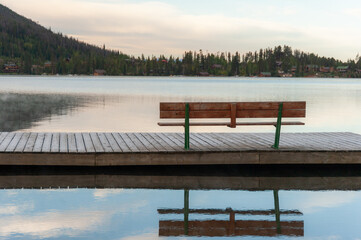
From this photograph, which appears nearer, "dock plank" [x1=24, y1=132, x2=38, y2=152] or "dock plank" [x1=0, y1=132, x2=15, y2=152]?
"dock plank" [x1=24, y1=132, x2=38, y2=152]

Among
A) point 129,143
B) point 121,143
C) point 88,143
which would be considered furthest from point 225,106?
point 88,143

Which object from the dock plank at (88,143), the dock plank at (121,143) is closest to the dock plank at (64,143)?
the dock plank at (88,143)

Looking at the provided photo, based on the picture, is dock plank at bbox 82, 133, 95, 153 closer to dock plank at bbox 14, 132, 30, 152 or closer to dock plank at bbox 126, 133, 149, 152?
dock plank at bbox 126, 133, 149, 152

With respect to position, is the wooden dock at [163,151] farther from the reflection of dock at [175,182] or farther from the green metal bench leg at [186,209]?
the green metal bench leg at [186,209]

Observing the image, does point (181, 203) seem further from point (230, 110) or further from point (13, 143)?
point (13, 143)

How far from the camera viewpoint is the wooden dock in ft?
37.7

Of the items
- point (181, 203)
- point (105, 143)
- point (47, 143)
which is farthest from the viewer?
point (105, 143)

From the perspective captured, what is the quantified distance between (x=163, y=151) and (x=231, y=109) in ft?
6.18

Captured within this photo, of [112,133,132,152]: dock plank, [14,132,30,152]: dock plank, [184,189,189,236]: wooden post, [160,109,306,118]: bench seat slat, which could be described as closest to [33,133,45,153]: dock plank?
[14,132,30,152]: dock plank

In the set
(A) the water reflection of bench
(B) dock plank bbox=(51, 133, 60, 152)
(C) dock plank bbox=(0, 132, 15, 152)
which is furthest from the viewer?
(C) dock plank bbox=(0, 132, 15, 152)

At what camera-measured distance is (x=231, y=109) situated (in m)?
11.7

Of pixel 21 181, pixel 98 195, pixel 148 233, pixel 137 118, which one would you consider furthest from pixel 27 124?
pixel 148 233

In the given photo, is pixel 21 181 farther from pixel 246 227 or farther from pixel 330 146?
pixel 330 146

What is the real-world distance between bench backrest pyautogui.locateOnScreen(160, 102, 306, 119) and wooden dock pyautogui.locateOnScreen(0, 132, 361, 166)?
2.82ft
